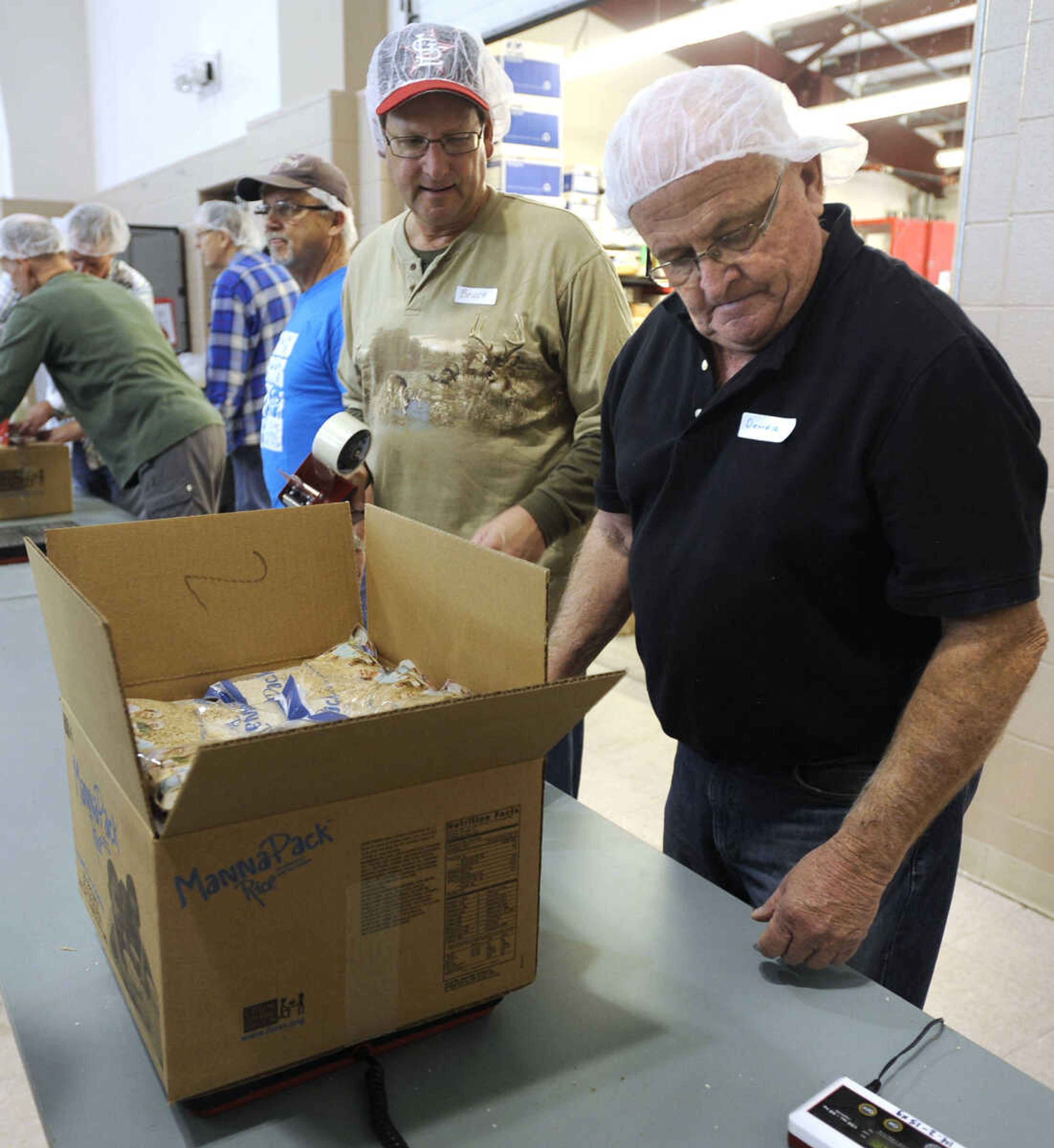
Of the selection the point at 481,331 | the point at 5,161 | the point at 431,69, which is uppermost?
the point at 5,161

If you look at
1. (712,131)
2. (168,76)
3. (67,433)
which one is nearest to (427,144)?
(712,131)

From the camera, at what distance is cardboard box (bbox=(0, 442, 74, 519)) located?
301 centimetres

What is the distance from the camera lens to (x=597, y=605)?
49.7 inches

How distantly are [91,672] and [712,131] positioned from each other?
0.76 metres

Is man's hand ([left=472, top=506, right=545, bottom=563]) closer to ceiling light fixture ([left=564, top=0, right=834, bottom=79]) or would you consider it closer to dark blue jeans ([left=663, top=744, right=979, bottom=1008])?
dark blue jeans ([left=663, top=744, right=979, bottom=1008])

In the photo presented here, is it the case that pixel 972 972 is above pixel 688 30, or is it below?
below

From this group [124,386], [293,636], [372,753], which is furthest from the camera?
[124,386]

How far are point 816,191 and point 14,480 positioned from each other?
275cm

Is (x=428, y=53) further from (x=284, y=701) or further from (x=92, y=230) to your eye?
(x=92, y=230)

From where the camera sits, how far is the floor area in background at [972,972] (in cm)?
182

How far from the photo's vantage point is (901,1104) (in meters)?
0.73

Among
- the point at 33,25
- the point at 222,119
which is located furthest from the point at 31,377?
the point at 33,25

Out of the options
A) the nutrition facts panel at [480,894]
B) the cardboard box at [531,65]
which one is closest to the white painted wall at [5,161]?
the cardboard box at [531,65]

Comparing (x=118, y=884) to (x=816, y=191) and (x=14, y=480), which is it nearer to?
(x=816, y=191)
